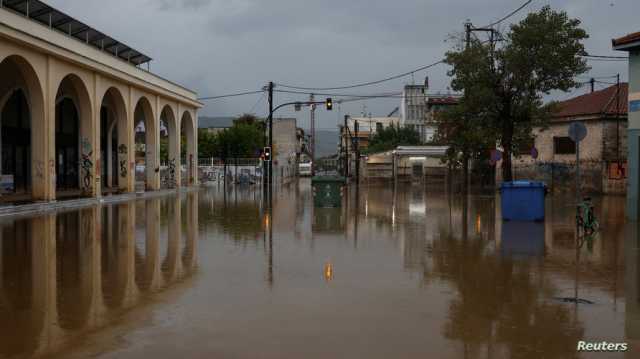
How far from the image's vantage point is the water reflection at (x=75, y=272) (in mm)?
6957

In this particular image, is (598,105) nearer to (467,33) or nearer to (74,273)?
(467,33)

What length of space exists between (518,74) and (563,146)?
39.8ft

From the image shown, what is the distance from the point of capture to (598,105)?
1586 inches

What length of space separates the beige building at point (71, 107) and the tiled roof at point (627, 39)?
736 inches

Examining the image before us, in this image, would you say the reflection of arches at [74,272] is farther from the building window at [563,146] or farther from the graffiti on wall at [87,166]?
the building window at [563,146]

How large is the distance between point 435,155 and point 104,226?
46.3 metres

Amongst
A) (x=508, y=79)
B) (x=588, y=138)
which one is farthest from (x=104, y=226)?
(x=588, y=138)

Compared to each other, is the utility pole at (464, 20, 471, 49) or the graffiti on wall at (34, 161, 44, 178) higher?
the utility pole at (464, 20, 471, 49)

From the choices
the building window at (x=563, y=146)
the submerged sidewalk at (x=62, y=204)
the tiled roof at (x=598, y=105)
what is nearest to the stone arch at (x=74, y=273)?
the submerged sidewalk at (x=62, y=204)

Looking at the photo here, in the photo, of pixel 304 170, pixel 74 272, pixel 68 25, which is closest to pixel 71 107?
pixel 68 25

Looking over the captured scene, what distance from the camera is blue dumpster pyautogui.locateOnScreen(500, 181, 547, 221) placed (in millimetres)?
19422

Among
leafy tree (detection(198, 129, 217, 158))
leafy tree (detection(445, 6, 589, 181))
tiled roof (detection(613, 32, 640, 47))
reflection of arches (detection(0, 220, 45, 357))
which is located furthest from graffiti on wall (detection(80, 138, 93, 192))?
leafy tree (detection(198, 129, 217, 158))

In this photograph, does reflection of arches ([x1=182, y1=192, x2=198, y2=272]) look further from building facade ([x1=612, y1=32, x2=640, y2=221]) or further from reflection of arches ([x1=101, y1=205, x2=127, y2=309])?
building facade ([x1=612, y1=32, x2=640, y2=221])

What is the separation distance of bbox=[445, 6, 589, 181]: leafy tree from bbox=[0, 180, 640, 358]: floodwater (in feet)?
49.8
